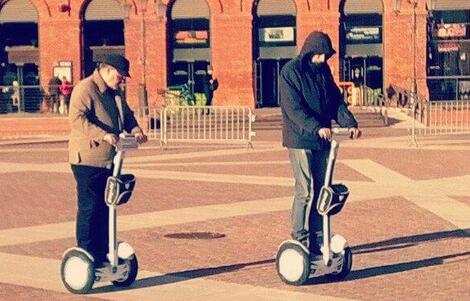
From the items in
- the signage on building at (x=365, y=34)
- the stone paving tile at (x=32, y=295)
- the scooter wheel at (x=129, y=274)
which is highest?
the signage on building at (x=365, y=34)

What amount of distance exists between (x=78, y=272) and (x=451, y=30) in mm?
37001

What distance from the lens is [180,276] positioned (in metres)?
10.9

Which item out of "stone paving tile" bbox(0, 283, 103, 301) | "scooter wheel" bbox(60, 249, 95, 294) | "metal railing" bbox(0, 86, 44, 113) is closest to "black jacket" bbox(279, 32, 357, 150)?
"scooter wheel" bbox(60, 249, 95, 294)

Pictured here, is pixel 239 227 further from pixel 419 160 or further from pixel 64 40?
pixel 64 40

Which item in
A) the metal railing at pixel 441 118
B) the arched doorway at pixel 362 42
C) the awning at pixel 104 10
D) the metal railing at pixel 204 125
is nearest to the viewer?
the metal railing at pixel 204 125

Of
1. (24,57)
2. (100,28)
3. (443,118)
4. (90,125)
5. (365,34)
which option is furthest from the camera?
(100,28)

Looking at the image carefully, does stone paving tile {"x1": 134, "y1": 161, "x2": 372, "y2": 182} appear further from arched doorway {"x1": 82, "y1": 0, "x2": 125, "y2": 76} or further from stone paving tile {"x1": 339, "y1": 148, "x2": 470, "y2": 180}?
arched doorway {"x1": 82, "y1": 0, "x2": 125, "y2": 76}

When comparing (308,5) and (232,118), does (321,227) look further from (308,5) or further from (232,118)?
(308,5)

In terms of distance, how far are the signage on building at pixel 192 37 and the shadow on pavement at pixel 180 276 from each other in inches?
1365

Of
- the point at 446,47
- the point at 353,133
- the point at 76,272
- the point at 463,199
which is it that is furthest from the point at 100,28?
the point at 76,272

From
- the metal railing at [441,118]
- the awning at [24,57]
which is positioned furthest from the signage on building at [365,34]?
the awning at [24,57]

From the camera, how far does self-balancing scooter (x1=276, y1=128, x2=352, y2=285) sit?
407 inches

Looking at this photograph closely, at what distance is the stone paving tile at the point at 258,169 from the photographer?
20.4 meters

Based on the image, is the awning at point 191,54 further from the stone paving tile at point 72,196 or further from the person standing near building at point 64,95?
the stone paving tile at point 72,196
